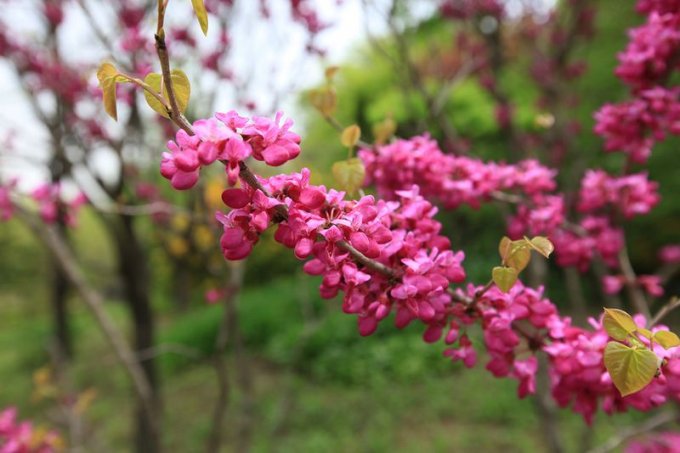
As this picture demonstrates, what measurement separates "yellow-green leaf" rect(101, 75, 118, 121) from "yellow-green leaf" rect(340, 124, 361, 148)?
0.43 m

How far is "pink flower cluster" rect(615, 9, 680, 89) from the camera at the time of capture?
3.32ft

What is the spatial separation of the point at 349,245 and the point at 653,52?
90 centimetres

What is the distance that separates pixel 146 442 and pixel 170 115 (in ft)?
10.9

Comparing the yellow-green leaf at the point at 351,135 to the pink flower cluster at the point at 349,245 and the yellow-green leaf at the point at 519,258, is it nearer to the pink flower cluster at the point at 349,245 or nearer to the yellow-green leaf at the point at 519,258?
the pink flower cluster at the point at 349,245

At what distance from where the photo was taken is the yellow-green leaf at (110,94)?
0.58 metres

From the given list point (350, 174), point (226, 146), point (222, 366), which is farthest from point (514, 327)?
point (222, 366)

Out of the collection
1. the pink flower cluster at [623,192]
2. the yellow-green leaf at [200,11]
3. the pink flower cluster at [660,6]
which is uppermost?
the pink flower cluster at [660,6]

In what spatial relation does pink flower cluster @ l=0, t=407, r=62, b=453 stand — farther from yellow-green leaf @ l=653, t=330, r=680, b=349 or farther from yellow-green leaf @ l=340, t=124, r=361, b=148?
yellow-green leaf @ l=653, t=330, r=680, b=349

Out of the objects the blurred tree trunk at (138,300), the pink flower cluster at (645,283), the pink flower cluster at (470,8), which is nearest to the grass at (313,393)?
the blurred tree trunk at (138,300)

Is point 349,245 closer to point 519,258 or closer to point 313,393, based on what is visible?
point 519,258

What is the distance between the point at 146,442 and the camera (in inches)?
127

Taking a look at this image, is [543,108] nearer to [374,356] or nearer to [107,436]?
[374,356]

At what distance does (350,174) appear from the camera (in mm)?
824

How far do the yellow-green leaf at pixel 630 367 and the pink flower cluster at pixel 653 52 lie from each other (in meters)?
0.77
